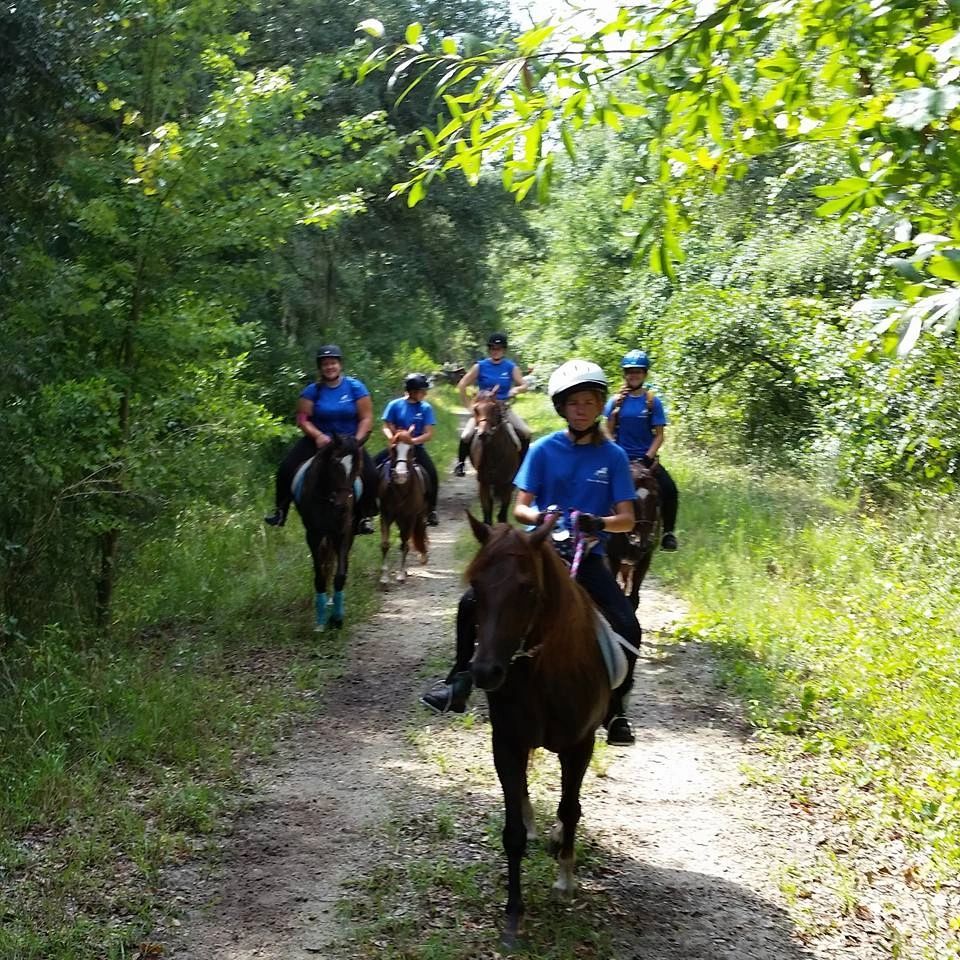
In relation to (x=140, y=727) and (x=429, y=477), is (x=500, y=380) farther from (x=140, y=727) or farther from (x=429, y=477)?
(x=140, y=727)

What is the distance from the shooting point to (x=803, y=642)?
883 cm

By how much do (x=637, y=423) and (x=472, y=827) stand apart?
5309 mm

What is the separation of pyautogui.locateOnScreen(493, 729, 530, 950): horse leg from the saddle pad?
0.62m

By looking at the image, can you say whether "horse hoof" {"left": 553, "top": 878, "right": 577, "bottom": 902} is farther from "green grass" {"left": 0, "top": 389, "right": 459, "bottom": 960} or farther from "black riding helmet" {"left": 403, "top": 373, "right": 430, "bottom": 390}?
"black riding helmet" {"left": 403, "top": 373, "right": 430, "bottom": 390}

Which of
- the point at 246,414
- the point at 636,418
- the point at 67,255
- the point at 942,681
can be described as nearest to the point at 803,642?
the point at 942,681

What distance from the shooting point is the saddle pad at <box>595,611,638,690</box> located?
4.99m

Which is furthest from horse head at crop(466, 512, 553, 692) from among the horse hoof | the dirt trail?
the dirt trail

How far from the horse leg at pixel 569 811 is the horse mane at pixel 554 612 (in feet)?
1.61

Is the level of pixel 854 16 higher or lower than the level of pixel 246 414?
higher

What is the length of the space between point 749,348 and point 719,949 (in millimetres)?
14369

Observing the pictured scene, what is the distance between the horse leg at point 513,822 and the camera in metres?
4.69

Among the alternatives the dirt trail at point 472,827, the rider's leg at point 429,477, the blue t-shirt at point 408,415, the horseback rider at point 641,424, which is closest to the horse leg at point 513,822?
the dirt trail at point 472,827

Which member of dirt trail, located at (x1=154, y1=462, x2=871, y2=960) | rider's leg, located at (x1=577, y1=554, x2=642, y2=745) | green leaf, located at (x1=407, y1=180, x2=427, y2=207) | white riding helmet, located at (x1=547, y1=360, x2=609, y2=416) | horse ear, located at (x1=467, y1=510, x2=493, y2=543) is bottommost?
dirt trail, located at (x1=154, y1=462, x2=871, y2=960)

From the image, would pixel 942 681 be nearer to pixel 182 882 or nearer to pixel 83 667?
pixel 182 882
